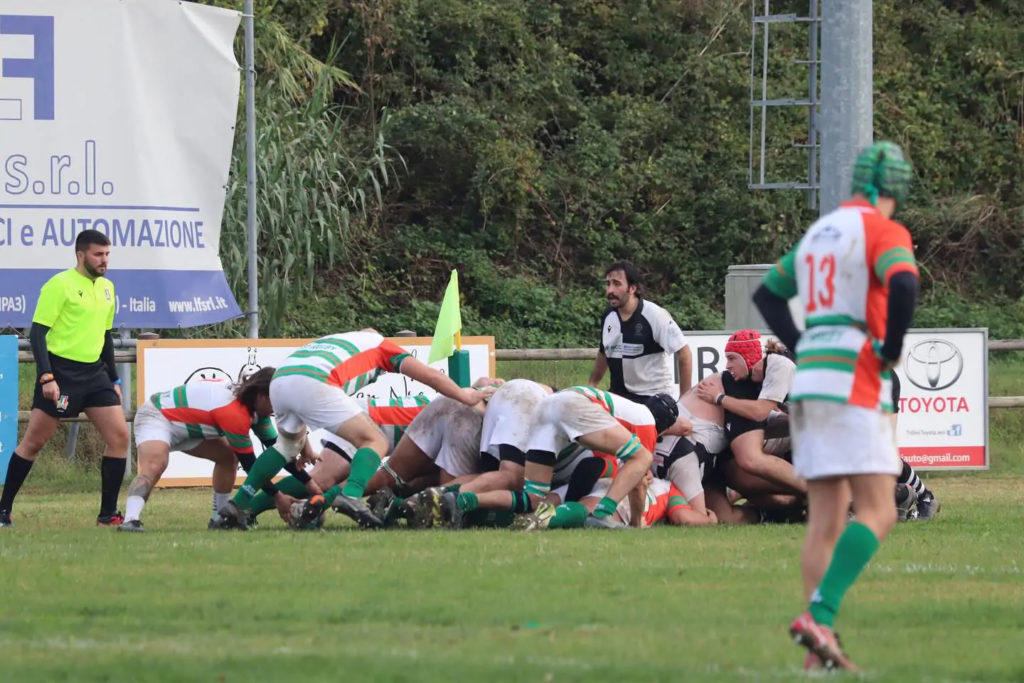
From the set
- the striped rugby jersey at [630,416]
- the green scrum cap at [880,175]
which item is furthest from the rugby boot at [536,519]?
the green scrum cap at [880,175]

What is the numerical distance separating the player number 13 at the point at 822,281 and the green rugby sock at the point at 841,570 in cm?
80

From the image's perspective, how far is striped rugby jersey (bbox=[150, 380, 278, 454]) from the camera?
11.4 meters

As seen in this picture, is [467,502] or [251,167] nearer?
[467,502]

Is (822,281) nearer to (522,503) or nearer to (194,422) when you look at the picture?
(522,503)

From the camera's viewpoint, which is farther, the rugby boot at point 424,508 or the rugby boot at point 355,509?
the rugby boot at point 424,508

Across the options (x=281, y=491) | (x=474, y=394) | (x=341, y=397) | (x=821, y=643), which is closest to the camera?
(x=821, y=643)

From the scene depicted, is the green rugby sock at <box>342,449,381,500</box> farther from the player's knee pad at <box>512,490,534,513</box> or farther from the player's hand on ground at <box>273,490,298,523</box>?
the player's knee pad at <box>512,490,534,513</box>

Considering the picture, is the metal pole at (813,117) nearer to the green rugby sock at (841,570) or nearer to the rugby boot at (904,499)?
the rugby boot at (904,499)

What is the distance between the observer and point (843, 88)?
50.8 ft

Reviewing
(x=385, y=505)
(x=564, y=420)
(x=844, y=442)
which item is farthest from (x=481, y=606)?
(x=385, y=505)

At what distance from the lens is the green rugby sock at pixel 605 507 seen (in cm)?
1141

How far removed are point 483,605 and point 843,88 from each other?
9.04 metres

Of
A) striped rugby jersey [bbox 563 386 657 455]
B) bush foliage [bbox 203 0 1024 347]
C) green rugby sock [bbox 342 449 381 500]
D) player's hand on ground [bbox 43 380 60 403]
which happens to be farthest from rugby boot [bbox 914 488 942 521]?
bush foliage [bbox 203 0 1024 347]

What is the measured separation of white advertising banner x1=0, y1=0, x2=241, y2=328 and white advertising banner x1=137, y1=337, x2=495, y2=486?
51 cm
